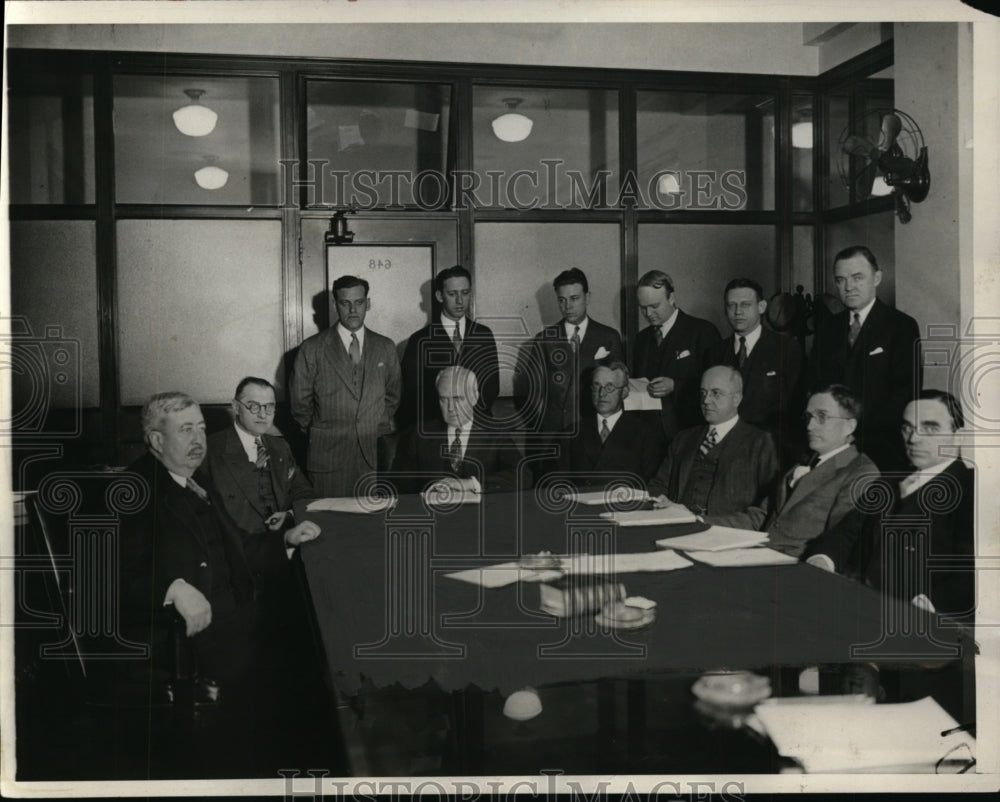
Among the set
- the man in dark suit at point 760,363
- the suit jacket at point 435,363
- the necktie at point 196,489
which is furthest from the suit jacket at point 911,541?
the necktie at point 196,489

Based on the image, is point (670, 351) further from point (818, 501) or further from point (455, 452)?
point (818, 501)

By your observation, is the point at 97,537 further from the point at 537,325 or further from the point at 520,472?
the point at 537,325

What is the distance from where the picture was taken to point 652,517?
9.32ft

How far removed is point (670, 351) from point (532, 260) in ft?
2.63

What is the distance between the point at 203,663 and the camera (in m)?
2.47

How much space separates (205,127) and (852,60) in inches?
120

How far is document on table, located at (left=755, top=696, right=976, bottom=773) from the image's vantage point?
73.3 inches

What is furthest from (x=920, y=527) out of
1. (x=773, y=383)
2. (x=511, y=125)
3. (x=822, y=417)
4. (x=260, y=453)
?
(x=511, y=125)

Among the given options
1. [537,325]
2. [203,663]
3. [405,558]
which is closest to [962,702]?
[405,558]

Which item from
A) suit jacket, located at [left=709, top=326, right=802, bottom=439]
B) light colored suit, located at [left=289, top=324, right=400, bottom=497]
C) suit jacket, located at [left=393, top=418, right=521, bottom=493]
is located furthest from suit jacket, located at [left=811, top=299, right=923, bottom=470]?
light colored suit, located at [left=289, top=324, right=400, bottom=497]

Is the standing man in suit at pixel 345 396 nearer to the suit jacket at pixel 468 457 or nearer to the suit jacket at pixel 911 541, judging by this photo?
the suit jacket at pixel 468 457

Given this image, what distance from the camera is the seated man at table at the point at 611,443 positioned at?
11.9ft

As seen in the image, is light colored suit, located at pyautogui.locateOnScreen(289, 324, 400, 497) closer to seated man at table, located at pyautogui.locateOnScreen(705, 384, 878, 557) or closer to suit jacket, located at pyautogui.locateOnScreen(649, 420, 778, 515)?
suit jacket, located at pyautogui.locateOnScreen(649, 420, 778, 515)

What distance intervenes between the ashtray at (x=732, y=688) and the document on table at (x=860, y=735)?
0.04 metres
